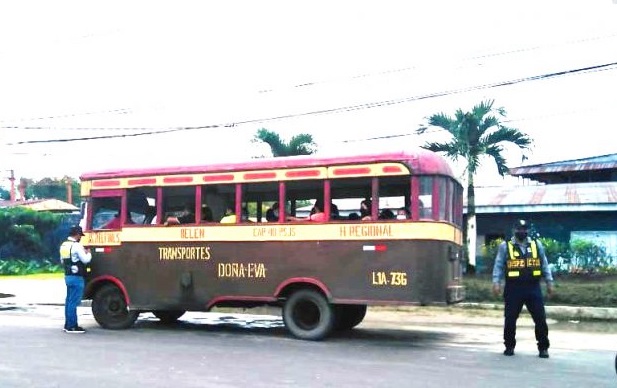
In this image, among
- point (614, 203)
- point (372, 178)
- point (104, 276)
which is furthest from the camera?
point (614, 203)

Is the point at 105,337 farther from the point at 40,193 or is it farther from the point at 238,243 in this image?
the point at 40,193

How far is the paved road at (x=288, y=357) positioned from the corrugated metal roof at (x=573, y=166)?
1604 centimetres

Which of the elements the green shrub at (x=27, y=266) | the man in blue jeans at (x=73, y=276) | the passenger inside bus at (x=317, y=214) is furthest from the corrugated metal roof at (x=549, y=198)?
the green shrub at (x=27, y=266)

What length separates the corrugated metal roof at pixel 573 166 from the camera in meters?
27.4

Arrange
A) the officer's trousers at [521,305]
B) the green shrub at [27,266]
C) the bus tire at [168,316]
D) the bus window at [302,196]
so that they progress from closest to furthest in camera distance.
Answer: the officer's trousers at [521,305] < the bus window at [302,196] < the bus tire at [168,316] < the green shrub at [27,266]

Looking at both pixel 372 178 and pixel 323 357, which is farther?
pixel 372 178

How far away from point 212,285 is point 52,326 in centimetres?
333

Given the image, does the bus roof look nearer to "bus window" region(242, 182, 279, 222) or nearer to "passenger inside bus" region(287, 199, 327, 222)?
"bus window" region(242, 182, 279, 222)

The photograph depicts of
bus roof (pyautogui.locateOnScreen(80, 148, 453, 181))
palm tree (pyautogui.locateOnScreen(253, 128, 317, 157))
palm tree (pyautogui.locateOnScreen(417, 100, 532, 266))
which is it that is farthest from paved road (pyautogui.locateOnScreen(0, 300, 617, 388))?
palm tree (pyautogui.locateOnScreen(253, 128, 317, 157))

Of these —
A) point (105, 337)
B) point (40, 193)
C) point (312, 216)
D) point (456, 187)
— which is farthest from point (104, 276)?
point (40, 193)

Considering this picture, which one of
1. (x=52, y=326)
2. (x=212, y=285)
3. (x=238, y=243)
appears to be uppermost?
(x=238, y=243)

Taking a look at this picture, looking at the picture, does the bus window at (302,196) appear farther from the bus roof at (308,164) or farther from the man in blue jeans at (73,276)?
the man in blue jeans at (73,276)

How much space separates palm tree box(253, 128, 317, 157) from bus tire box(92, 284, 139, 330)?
11515 mm

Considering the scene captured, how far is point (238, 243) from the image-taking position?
35.9 ft
